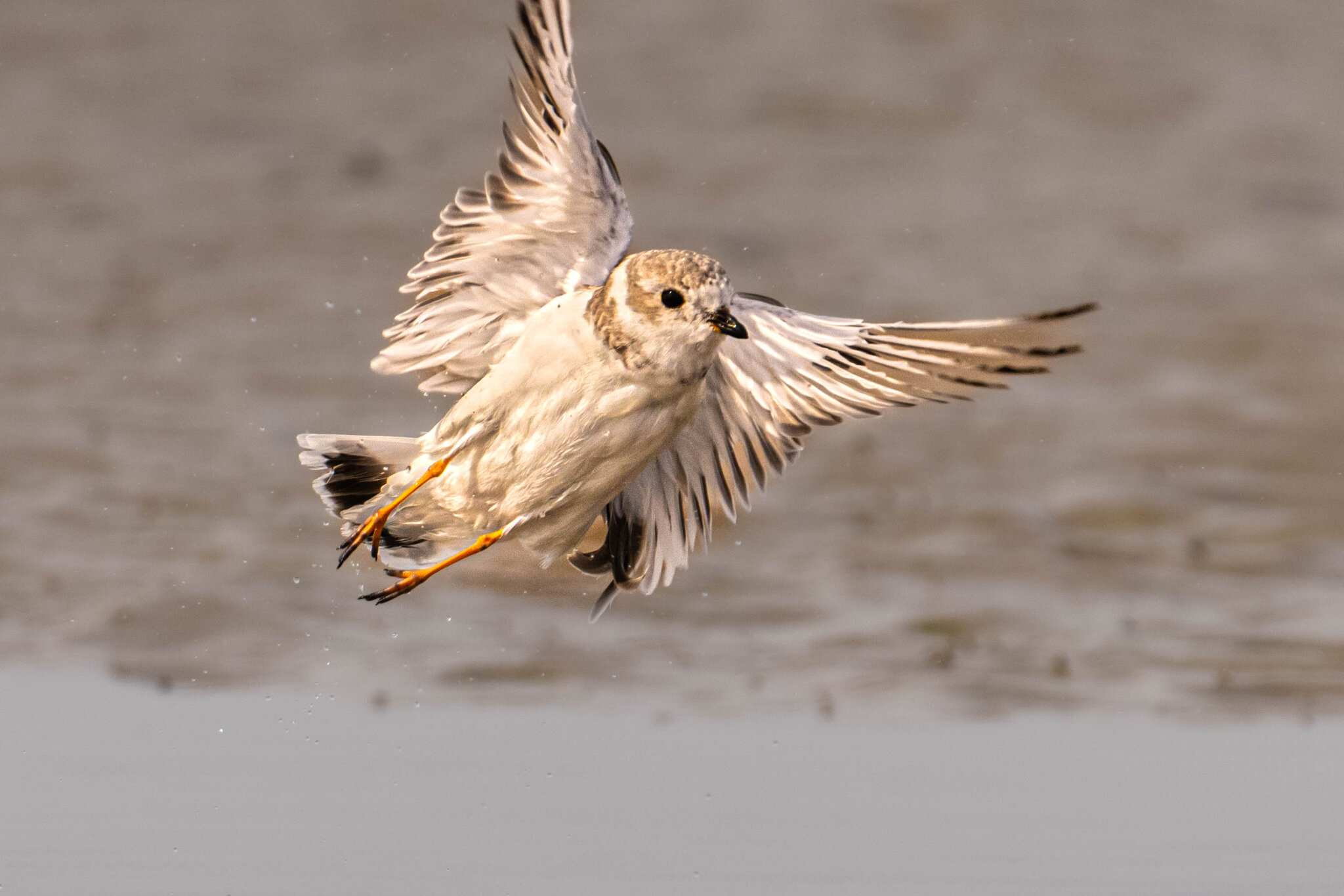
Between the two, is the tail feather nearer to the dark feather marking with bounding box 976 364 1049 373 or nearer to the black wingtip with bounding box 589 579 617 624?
the black wingtip with bounding box 589 579 617 624

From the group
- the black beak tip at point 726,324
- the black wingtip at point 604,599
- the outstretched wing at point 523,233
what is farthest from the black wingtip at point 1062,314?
the black wingtip at point 604,599

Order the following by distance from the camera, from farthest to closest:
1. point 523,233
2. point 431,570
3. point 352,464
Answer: point 352,464 < point 431,570 < point 523,233

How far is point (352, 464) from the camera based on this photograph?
5.21 m

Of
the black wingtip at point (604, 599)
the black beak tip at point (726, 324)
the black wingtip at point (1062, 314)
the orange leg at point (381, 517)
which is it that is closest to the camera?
the black wingtip at point (1062, 314)

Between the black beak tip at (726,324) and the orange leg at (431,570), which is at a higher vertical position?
the black beak tip at (726,324)

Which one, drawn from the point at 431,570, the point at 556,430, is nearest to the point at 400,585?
the point at 431,570

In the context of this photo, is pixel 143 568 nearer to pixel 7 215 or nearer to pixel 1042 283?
pixel 7 215

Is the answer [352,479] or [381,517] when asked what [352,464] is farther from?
[381,517]

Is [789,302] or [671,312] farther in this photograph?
[789,302]

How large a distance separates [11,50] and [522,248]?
8313 millimetres

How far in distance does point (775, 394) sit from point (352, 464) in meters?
1.13

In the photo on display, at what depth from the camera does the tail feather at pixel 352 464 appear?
5.19 metres

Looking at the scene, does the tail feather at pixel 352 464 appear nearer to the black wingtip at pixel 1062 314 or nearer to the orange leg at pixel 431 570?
the orange leg at pixel 431 570

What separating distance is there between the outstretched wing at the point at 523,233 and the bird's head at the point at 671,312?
27cm
